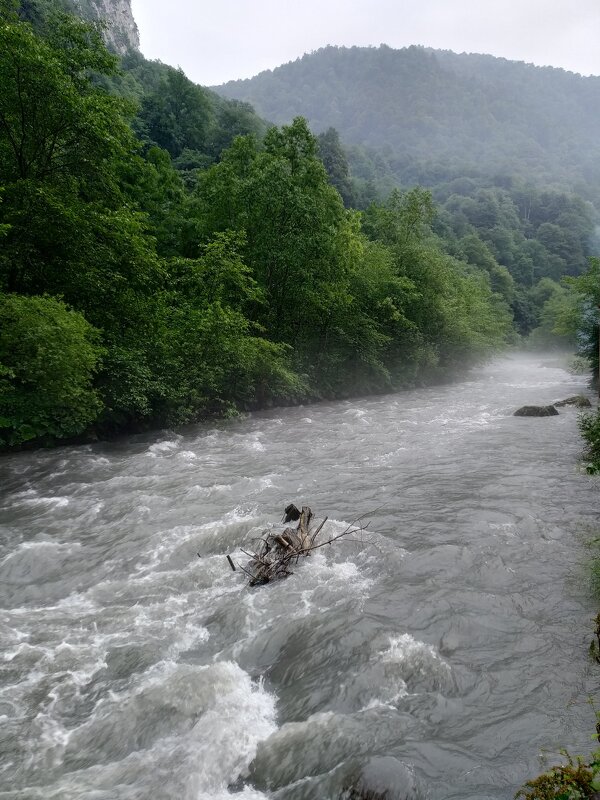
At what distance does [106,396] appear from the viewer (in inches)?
647

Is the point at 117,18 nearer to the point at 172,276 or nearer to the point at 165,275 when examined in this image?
the point at 172,276

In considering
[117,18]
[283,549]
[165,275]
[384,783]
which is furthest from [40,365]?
[117,18]

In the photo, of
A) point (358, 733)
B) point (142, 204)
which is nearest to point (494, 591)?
point (358, 733)

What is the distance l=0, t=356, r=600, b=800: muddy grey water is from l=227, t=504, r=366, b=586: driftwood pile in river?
0.78ft

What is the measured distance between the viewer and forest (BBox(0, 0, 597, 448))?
14109 millimetres

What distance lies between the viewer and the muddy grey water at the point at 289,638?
4.77 metres

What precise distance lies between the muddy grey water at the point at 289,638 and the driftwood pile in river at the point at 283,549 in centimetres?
24

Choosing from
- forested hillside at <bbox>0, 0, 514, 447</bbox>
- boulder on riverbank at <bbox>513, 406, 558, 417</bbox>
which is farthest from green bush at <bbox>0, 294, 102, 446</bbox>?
boulder on riverbank at <bbox>513, 406, 558, 417</bbox>

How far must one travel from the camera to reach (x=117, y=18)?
134m

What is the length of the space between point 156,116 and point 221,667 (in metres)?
63.8

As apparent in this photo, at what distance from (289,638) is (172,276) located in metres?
19.0

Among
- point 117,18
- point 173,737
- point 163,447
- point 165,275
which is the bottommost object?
point 163,447

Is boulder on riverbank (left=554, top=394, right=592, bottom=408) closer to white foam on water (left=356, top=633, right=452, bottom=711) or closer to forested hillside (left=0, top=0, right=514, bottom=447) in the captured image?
forested hillside (left=0, top=0, right=514, bottom=447)

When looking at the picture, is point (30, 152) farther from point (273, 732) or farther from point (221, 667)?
point (273, 732)
